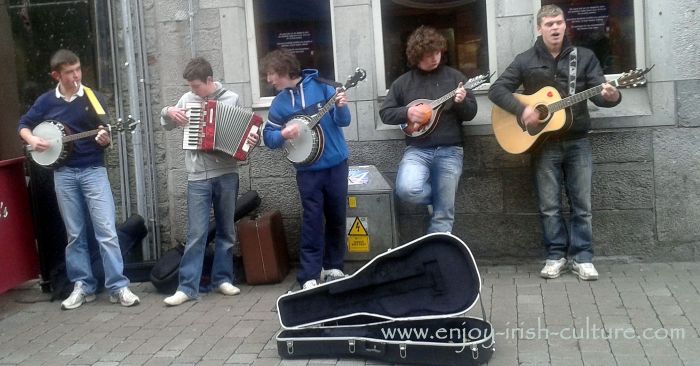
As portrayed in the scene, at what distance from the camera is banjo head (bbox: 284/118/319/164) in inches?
259

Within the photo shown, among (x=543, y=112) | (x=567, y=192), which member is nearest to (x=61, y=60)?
(x=543, y=112)

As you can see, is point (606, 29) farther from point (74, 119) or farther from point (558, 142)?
point (74, 119)

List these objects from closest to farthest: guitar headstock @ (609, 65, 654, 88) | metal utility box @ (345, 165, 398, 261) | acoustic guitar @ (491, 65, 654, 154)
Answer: guitar headstock @ (609, 65, 654, 88), acoustic guitar @ (491, 65, 654, 154), metal utility box @ (345, 165, 398, 261)

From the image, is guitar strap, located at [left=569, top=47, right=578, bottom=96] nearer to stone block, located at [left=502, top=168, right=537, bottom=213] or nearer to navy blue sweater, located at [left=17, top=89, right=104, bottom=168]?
stone block, located at [left=502, top=168, right=537, bottom=213]

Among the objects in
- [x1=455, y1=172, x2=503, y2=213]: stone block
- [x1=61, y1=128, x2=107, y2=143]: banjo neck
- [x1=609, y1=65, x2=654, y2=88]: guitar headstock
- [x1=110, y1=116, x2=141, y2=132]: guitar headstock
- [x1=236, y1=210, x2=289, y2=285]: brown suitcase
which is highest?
[x1=609, y1=65, x2=654, y2=88]: guitar headstock

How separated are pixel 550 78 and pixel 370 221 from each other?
1.74 meters

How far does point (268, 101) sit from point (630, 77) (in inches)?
120

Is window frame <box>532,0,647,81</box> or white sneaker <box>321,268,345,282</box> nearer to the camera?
white sneaker <box>321,268,345,282</box>

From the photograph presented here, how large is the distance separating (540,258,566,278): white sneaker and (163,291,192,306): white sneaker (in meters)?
2.73

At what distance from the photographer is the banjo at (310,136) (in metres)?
6.57

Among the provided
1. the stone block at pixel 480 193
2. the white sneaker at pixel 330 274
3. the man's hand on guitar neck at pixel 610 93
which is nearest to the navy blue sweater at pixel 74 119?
the white sneaker at pixel 330 274

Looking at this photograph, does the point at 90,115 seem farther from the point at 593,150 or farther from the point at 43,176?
the point at 593,150

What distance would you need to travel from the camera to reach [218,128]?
21.8ft

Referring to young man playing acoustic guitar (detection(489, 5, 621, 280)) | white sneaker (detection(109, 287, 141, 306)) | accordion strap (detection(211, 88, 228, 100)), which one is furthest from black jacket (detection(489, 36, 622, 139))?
white sneaker (detection(109, 287, 141, 306))
